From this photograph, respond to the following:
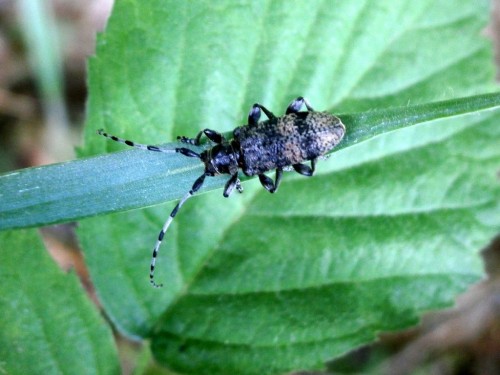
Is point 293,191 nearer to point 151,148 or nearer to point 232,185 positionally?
point 232,185

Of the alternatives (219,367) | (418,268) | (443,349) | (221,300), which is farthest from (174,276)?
(443,349)

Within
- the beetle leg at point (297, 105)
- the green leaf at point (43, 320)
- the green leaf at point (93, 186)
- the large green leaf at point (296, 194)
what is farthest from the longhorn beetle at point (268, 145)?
the green leaf at point (43, 320)

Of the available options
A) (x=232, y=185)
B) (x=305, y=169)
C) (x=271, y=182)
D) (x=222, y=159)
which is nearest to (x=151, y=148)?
(x=232, y=185)

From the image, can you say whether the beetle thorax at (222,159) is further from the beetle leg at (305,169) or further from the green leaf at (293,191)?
the beetle leg at (305,169)

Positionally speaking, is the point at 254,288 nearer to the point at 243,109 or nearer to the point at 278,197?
the point at 278,197

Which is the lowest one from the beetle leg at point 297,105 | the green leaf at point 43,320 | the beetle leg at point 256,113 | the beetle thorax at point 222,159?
the green leaf at point 43,320

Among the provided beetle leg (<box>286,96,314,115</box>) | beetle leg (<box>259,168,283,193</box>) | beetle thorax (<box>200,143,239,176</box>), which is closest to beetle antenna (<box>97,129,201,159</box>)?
beetle thorax (<box>200,143,239,176</box>)

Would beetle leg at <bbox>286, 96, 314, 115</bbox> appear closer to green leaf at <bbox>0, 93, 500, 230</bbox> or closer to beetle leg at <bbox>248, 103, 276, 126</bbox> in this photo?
beetle leg at <bbox>248, 103, 276, 126</bbox>

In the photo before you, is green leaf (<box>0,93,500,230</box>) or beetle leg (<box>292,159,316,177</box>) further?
beetle leg (<box>292,159,316,177</box>)
